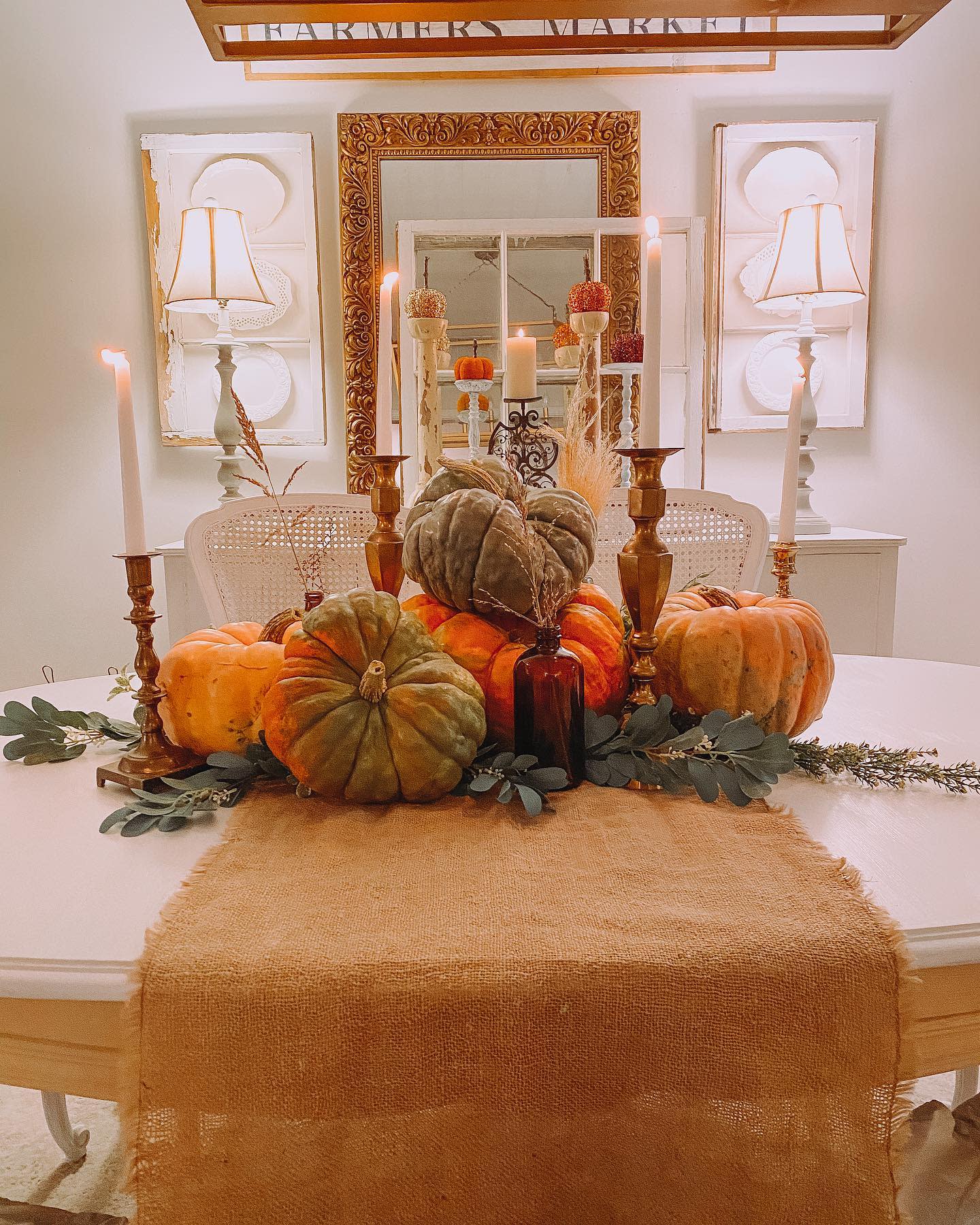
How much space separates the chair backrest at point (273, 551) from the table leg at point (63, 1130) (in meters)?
0.81

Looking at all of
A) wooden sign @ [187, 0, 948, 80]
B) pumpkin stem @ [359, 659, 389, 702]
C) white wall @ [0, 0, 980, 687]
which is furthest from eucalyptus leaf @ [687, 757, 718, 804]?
white wall @ [0, 0, 980, 687]

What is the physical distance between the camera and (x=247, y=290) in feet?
7.80

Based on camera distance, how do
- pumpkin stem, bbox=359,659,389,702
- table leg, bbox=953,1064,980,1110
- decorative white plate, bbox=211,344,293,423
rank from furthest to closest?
decorative white plate, bbox=211,344,293,423 → table leg, bbox=953,1064,980,1110 → pumpkin stem, bbox=359,659,389,702

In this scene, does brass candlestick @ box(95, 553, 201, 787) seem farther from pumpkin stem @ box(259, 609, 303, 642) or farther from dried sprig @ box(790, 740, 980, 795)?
dried sprig @ box(790, 740, 980, 795)

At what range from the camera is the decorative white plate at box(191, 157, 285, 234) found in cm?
261

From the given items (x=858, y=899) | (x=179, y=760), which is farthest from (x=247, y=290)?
(x=858, y=899)

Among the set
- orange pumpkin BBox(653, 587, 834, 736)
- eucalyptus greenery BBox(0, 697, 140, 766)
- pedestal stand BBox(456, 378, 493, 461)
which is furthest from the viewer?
pedestal stand BBox(456, 378, 493, 461)

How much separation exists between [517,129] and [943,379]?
150 cm

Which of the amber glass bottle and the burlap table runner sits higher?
the amber glass bottle

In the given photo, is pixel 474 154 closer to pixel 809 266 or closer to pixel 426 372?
pixel 426 372

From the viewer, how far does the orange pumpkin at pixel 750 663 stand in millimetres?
789

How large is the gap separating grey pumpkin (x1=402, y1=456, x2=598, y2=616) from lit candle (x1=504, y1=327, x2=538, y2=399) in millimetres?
318

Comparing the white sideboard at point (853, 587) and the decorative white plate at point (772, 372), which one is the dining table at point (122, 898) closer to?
the white sideboard at point (853, 587)

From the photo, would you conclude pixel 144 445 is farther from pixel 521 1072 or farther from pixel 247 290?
pixel 521 1072
